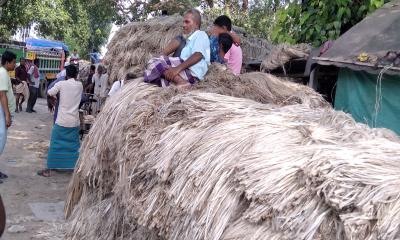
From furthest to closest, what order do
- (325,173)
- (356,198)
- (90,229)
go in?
(90,229), (325,173), (356,198)

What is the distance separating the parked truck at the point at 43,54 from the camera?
22.5m

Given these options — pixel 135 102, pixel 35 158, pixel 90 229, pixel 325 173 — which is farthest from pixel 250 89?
pixel 35 158

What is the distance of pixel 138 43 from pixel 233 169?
3.99 meters

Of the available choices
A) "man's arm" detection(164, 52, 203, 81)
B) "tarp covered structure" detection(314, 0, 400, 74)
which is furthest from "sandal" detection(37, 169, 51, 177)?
"tarp covered structure" detection(314, 0, 400, 74)

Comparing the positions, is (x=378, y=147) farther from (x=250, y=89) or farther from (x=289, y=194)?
(x=250, y=89)

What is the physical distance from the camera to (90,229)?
4.34 metres

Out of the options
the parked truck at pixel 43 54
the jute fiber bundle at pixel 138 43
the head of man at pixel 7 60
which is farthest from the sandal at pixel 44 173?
the parked truck at pixel 43 54

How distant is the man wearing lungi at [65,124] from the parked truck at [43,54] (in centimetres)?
1402

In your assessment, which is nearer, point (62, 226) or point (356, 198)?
point (356, 198)

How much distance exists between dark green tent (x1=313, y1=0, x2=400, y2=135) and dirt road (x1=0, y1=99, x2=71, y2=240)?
3.67m

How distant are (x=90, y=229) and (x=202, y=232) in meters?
1.98

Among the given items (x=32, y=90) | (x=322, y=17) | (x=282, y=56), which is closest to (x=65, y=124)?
(x=282, y=56)

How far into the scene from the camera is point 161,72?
4625mm

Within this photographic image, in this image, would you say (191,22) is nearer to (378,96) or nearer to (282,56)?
(282,56)
